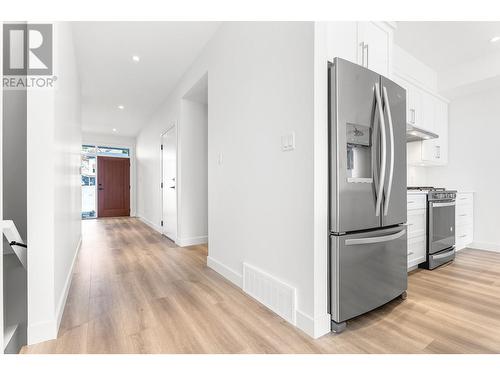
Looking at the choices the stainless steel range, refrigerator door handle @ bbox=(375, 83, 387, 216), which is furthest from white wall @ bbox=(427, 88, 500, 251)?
refrigerator door handle @ bbox=(375, 83, 387, 216)

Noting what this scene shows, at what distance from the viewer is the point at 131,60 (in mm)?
3391

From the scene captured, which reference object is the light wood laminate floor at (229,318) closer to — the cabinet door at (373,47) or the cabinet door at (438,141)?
the cabinet door at (438,141)

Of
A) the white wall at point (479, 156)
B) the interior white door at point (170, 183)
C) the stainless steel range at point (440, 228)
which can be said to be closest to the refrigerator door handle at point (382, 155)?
the stainless steel range at point (440, 228)

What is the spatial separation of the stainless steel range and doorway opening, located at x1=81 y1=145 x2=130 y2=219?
823cm

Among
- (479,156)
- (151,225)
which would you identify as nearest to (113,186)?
(151,225)

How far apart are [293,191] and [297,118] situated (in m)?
0.49

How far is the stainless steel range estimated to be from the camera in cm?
272

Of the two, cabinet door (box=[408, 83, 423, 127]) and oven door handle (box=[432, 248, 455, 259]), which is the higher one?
cabinet door (box=[408, 83, 423, 127])

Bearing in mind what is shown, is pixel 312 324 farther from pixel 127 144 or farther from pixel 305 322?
pixel 127 144

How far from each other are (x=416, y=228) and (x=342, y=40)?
6.76 ft

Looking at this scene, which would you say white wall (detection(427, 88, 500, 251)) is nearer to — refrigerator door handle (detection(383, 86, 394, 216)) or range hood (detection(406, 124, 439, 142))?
range hood (detection(406, 124, 439, 142))

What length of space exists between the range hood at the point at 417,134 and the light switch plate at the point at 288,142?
7.37ft
